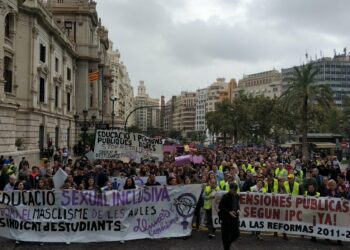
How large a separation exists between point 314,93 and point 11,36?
82.0ft

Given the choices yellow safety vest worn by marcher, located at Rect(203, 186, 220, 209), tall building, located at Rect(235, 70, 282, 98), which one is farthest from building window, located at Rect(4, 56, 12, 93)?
tall building, located at Rect(235, 70, 282, 98)

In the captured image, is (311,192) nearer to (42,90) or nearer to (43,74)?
(42,90)

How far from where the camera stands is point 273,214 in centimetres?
1038

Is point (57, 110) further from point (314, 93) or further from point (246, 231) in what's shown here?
point (246, 231)

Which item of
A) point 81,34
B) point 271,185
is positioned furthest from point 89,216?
point 81,34

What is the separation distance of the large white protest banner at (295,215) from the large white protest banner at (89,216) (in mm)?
1415

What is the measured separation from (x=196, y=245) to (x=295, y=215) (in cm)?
255

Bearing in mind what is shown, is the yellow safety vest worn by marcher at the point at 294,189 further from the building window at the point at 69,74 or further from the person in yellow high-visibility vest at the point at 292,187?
the building window at the point at 69,74

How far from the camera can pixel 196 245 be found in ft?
31.8

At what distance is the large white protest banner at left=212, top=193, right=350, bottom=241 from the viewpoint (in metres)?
10.0

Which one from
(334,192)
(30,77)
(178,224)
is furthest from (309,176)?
(30,77)

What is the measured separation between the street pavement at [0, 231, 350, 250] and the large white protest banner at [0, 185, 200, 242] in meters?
0.15

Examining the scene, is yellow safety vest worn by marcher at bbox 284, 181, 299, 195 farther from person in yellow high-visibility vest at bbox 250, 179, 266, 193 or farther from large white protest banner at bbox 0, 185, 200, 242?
large white protest banner at bbox 0, 185, 200, 242

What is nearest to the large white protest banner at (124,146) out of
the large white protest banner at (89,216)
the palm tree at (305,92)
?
the large white protest banner at (89,216)
